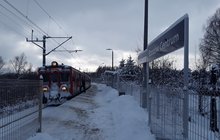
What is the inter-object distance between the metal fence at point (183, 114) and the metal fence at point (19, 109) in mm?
3668

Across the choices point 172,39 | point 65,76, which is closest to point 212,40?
point 65,76

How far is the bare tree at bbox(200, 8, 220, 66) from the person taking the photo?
70188 mm

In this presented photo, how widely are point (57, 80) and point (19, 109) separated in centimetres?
1743

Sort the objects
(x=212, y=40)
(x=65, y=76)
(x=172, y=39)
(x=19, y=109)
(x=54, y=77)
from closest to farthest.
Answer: (x=172, y=39) → (x=19, y=109) → (x=54, y=77) → (x=65, y=76) → (x=212, y=40)

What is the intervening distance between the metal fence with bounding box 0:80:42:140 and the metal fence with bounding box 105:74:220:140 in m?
3.67

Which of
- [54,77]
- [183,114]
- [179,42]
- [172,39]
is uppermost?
[172,39]

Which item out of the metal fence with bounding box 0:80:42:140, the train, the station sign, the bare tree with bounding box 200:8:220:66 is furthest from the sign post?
the bare tree with bounding box 200:8:220:66

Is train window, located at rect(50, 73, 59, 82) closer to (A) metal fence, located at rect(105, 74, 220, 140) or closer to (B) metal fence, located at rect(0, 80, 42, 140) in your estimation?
(B) metal fence, located at rect(0, 80, 42, 140)

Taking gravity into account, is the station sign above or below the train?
above

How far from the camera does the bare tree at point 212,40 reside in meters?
70.2

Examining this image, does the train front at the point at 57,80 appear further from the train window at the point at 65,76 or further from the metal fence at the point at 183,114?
the metal fence at the point at 183,114

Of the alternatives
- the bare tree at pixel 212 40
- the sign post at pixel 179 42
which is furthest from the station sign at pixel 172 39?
the bare tree at pixel 212 40

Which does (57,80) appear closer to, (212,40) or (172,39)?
(172,39)

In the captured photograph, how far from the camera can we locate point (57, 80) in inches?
1079
